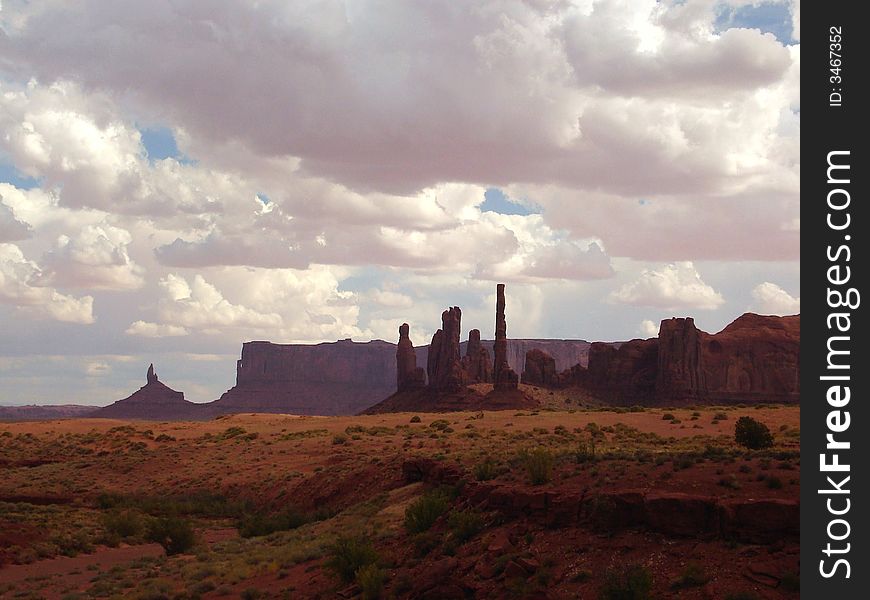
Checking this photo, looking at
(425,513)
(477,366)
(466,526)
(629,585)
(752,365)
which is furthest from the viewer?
(477,366)

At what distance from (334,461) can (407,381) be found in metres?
92.9

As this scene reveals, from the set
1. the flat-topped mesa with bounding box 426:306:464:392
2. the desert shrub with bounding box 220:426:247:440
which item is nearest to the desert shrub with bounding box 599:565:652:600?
the desert shrub with bounding box 220:426:247:440

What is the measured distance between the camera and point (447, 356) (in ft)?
459

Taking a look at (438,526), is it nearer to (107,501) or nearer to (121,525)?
(121,525)

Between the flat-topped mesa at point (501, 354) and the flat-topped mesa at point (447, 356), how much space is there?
617 cm

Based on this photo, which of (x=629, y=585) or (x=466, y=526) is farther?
(x=466, y=526)

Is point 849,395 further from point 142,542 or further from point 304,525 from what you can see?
point 142,542

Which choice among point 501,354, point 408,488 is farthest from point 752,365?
point 408,488

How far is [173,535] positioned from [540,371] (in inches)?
4145

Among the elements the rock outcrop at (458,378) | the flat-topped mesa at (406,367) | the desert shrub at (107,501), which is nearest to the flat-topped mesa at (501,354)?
the rock outcrop at (458,378)

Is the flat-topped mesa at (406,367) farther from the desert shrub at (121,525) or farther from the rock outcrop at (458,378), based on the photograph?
the desert shrub at (121,525)

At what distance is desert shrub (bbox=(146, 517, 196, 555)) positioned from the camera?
3116cm

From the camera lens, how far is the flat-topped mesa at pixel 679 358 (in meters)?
123

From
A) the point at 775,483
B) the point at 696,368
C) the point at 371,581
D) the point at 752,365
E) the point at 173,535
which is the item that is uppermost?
the point at 752,365
